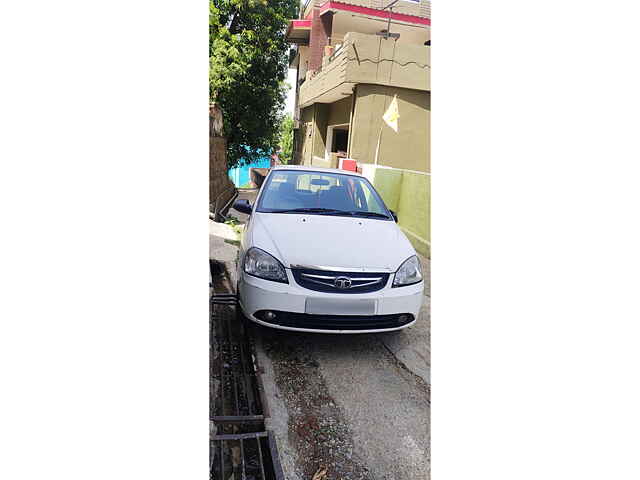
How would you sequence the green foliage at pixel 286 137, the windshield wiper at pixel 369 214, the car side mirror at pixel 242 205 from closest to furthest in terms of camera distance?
the green foliage at pixel 286 137 < the car side mirror at pixel 242 205 < the windshield wiper at pixel 369 214

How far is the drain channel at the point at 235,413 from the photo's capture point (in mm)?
1027

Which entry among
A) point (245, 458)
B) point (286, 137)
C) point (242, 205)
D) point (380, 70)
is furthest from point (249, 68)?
point (245, 458)

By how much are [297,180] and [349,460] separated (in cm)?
140

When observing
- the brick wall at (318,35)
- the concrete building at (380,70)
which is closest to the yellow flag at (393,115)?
the concrete building at (380,70)

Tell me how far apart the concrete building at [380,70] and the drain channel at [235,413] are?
87 centimetres

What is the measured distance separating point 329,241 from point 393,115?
27.2 inches

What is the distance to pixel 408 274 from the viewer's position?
183 centimetres

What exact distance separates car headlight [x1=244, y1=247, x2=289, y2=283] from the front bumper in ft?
0.08

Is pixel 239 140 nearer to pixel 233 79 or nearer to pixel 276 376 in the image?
pixel 233 79

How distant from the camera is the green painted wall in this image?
54.8 inches

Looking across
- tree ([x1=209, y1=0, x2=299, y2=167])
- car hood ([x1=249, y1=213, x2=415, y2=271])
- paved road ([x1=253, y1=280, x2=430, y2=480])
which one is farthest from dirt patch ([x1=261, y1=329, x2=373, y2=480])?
tree ([x1=209, y1=0, x2=299, y2=167])

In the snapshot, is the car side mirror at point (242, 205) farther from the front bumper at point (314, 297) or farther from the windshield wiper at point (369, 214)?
the windshield wiper at point (369, 214)

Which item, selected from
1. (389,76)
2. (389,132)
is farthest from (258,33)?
(389,132)

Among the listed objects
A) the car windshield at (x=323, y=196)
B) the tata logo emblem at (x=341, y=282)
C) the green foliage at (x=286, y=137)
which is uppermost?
the green foliage at (x=286, y=137)
